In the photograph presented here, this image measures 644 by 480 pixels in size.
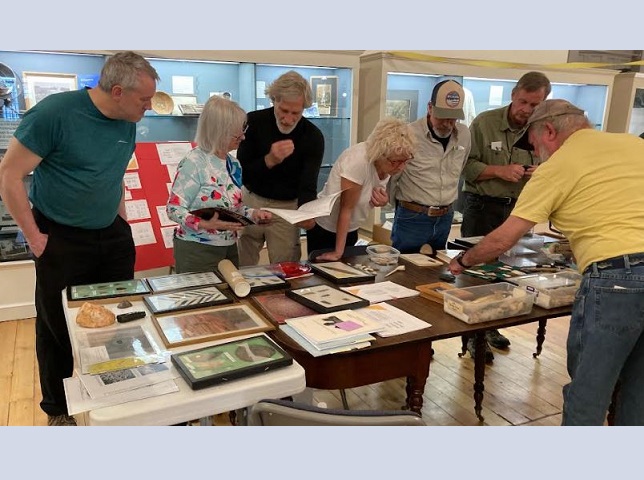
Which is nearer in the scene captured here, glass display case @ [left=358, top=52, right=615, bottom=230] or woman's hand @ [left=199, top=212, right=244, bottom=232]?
woman's hand @ [left=199, top=212, right=244, bottom=232]

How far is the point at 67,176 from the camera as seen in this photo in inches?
77.4

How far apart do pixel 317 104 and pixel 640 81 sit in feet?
11.1

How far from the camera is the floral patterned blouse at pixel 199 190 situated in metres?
2.09

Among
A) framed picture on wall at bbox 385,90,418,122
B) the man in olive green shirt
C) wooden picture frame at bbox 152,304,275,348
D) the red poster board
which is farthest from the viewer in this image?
framed picture on wall at bbox 385,90,418,122

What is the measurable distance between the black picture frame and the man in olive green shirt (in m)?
1.48

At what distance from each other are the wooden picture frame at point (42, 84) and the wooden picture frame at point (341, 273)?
7.70ft

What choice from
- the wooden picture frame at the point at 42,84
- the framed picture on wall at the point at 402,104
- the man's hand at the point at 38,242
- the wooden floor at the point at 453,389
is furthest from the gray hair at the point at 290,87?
the framed picture on wall at the point at 402,104

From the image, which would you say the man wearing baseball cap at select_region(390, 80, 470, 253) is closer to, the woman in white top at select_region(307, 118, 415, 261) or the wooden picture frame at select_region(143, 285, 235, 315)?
the woman in white top at select_region(307, 118, 415, 261)

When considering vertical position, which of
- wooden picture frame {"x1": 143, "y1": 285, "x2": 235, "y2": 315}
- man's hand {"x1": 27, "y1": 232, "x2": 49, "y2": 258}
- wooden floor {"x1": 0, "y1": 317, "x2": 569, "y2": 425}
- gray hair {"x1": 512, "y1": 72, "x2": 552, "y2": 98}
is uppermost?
gray hair {"x1": 512, "y1": 72, "x2": 552, "y2": 98}

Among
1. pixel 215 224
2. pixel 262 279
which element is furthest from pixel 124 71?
pixel 262 279

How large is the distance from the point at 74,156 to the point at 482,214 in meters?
2.29

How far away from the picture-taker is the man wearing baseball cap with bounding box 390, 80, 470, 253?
281cm

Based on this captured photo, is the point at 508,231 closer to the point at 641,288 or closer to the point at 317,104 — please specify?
the point at 641,288

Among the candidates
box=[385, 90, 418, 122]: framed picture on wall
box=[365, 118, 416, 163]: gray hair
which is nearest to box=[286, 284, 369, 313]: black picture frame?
box=[365, 118, 416, 163]: gray hair
